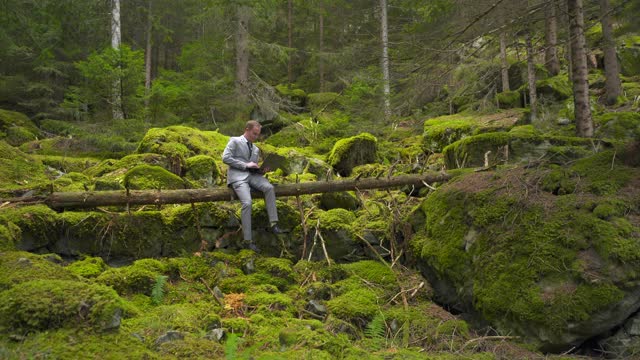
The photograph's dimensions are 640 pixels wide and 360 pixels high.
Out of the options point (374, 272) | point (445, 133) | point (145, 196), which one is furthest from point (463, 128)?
point (145, 196)

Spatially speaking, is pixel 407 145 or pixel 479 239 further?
pixel 407 145

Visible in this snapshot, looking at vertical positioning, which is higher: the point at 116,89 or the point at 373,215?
the point at 116,89

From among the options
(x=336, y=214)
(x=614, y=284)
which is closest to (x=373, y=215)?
(x=336, y=214)

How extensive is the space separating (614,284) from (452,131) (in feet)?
29.3

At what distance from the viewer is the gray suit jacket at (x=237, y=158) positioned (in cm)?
725

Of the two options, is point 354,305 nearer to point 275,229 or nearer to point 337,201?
point 275,229

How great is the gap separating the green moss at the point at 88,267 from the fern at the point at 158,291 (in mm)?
979

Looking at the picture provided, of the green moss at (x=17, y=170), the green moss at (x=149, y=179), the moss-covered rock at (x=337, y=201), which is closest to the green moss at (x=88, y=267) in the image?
the green moss at (x=149, y=179)

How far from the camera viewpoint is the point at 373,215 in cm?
852

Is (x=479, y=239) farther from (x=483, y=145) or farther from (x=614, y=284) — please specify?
(x=483, y=145)

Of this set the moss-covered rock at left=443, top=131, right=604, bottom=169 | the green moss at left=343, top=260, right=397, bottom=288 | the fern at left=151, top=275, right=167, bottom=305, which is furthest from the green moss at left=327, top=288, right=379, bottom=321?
the moss-covered rock at left=443, top=131, right=604, bottom=169

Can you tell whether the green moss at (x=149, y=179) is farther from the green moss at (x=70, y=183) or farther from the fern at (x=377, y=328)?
the fern at (x=377, y=328)

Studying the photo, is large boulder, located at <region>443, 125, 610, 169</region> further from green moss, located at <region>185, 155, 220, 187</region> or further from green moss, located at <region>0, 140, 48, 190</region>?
green moss, located at <region>0, 140, 48, 190</region>

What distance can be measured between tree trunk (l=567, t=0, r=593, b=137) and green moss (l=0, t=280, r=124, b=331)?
7.57m
